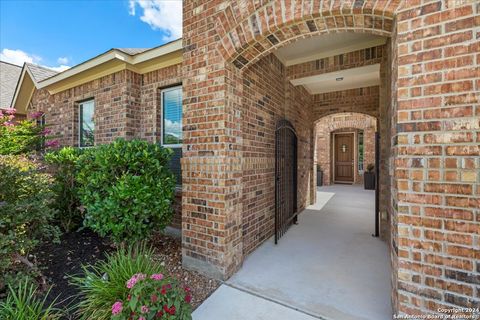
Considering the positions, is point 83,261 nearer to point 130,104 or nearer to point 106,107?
point 130,104

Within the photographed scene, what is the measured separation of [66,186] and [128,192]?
2106mm

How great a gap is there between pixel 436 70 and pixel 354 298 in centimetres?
226

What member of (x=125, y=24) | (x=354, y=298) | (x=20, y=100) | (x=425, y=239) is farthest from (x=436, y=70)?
(x=20, y=100)

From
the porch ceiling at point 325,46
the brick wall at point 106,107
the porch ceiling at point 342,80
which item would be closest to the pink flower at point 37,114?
the brick wall at point 106,107

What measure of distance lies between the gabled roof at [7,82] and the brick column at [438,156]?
567 inches

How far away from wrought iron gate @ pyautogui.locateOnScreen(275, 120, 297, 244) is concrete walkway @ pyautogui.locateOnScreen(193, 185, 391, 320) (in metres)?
0.35

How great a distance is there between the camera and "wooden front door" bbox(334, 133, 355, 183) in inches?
484

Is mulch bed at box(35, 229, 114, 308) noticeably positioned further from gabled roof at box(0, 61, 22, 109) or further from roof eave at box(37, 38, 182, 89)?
gabled roof at box(0, 61, 22, 109)

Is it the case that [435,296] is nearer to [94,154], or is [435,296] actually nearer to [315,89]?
[94,154]

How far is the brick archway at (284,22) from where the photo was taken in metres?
1.98

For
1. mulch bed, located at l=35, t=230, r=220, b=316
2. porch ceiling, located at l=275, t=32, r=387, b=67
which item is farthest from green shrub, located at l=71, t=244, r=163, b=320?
porch ceiling, located at l=275, t=32, r=387, b=67

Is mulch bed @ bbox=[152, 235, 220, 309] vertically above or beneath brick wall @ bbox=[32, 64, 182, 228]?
beneath

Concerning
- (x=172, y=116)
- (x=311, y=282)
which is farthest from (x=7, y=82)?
(x=311, y=282)

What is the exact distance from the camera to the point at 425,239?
5.65 feet
